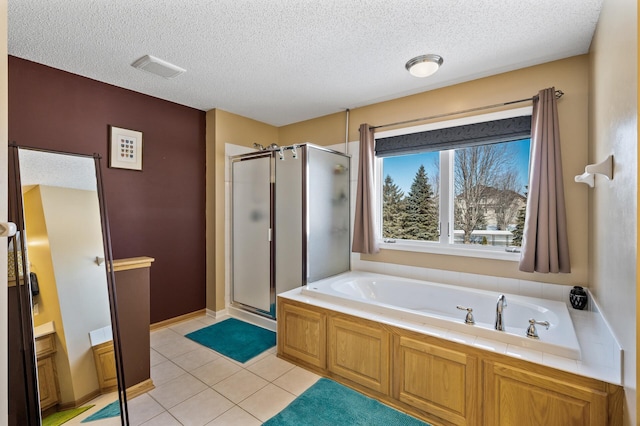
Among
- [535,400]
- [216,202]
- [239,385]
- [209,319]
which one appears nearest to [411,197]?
[535,400]

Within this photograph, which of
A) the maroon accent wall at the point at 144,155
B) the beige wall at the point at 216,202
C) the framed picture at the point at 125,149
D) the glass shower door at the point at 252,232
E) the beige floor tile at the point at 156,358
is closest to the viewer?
the maroon accent wall at the point at 144,155

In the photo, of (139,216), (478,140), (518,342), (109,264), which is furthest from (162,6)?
(518,342)

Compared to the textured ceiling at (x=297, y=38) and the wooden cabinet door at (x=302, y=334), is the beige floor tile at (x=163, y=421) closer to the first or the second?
the wooden cabinet door at (x=302, y=334)

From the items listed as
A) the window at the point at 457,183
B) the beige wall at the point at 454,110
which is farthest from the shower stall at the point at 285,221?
the window at the point at 457,183

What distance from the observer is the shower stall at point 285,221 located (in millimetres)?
3090

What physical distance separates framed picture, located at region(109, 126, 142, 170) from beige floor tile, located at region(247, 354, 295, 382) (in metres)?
2.30

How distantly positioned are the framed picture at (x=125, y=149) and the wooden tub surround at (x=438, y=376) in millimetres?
2128

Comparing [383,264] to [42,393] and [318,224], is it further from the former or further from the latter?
[42,393]

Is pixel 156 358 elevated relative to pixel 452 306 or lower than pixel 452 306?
lower

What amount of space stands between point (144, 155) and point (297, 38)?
209 centimetres

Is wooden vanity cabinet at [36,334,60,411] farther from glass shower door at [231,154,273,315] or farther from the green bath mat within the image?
glass shower door at [231,154,273,315]

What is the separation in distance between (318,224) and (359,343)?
1.32m

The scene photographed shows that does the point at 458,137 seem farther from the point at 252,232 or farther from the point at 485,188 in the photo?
the point at 252,232

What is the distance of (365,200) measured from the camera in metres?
3.25
